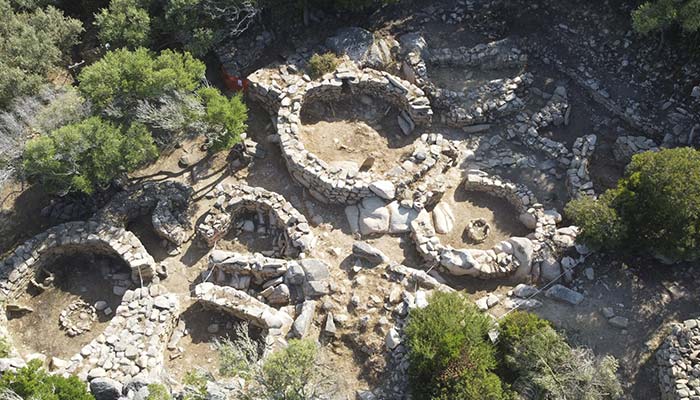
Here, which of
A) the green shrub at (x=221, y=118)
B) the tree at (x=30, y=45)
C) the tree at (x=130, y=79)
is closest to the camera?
the tree at (x=130, y=79)

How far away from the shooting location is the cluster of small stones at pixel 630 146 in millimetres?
24953

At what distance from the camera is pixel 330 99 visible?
90.8ft

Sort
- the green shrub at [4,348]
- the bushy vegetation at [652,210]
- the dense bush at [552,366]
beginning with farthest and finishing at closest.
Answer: the bushy vegetation at [652,210]
the green shrub at [4,348]
the dense bush at [552,366]

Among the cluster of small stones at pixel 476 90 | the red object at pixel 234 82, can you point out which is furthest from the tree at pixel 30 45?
the cluster of small stones at pixel 476 90

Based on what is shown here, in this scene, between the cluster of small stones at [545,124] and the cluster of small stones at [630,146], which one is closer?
the cluster of small stones at [630,146]

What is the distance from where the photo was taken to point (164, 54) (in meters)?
24.5

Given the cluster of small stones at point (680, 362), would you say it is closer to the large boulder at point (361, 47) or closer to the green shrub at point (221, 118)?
the large boulder at point (361, 47)

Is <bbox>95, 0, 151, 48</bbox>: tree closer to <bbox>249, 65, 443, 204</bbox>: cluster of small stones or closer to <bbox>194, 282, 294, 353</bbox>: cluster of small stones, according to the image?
<bbox>249, 65, 443, 204</bbox>: cluster of small stones

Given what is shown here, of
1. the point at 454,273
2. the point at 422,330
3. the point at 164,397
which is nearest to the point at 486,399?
the point at 422,330

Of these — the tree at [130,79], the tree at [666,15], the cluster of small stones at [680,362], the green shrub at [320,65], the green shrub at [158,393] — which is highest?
the tree at [130,79]

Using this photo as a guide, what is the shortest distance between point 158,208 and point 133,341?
20.0ft

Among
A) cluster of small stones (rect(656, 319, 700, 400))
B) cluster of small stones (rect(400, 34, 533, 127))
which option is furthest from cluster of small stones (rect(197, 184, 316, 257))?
cluster of small stones (rect(656, 319, 700, 400))

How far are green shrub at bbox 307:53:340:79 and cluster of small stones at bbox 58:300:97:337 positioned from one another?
1468cm

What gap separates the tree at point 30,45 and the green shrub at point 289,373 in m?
17.4
